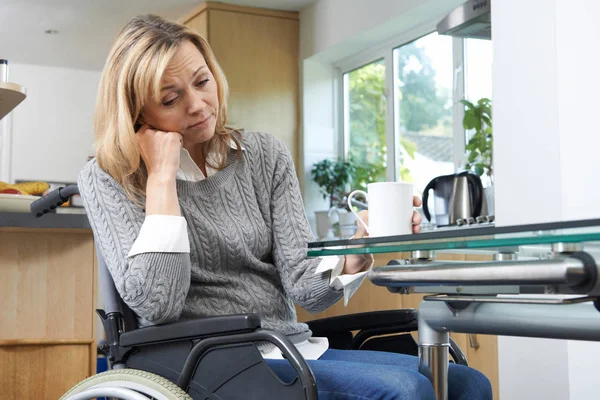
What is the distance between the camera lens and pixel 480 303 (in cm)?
100

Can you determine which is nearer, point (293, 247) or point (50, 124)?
point (293, 247)

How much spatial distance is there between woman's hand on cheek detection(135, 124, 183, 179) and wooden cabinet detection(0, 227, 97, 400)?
87 cm

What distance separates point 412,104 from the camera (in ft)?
14.6

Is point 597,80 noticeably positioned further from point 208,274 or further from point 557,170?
point 208,274

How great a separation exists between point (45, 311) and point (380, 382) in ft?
4.69

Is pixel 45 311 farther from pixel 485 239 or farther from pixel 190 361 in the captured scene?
pixel 485 239

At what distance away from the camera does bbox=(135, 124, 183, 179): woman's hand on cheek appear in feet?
4.56

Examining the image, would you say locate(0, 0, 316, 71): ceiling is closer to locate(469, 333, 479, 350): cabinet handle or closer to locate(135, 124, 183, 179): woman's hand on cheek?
locate(469, 333, 479, 350): cabinet handle

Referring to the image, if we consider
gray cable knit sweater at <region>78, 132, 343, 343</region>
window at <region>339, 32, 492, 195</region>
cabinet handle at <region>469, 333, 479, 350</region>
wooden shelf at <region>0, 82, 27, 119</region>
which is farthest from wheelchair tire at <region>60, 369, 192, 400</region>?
window at <region>339, 32, 492, 195</region>

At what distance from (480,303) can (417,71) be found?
11.7 ft

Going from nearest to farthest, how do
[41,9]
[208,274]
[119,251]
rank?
[119,251] → [208,274] → [41,9]

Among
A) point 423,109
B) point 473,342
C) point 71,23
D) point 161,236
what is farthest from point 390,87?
point 161,236

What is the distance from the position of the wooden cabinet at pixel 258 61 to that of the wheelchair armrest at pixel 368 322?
3473mm

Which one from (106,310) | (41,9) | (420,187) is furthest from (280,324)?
(41,9)
